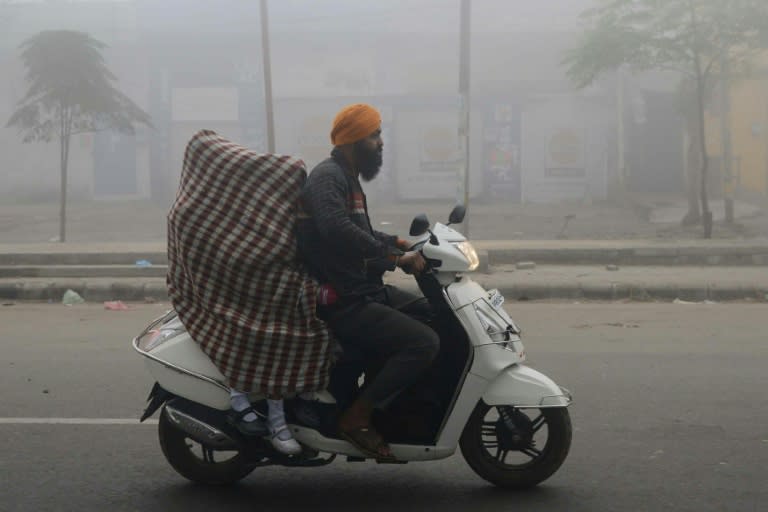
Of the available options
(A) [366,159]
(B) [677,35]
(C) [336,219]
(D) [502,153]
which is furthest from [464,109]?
(D) [502,153]

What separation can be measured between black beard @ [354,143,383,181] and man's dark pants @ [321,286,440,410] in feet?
1.77

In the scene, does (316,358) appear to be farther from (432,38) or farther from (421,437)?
(432,38)

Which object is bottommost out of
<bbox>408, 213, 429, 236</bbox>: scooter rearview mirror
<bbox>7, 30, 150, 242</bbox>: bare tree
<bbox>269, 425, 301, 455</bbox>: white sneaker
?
<bbox>269, 425, 301, 455</bbox>: white sneaker

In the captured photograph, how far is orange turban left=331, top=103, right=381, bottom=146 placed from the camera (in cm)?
388

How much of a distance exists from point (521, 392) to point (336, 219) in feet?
3.40

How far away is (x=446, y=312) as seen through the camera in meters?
3.90

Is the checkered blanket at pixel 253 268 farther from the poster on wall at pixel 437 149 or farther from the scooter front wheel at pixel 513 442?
the poster on wall at pixel 437 149

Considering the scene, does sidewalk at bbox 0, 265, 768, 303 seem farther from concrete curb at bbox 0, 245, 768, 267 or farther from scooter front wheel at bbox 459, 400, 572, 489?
scooter front wheel at bbox 459, 400, 572, 489

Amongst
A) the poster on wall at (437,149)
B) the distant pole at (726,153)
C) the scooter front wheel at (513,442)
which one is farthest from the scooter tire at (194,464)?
the poster on wall at (437,149)

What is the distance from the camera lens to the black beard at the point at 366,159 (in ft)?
12.9

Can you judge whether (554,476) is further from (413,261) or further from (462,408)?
(413,261)

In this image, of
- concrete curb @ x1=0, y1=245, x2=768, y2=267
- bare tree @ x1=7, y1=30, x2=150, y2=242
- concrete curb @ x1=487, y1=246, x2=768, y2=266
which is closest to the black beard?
concrete curb @ x1=0, y1=245, x2=768, y2=267

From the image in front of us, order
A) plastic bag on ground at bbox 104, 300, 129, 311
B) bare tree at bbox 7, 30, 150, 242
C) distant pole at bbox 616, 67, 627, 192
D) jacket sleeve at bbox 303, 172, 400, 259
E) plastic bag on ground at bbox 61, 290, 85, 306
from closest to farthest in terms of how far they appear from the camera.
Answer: jacket sleeve at bbox 303, 172, 400, 259, plastic bag on ground at bbox 104, 300, 129, 311, plastic bag on ground at bbox 61, 290, 85, 306, bare tree at bbox 7, 30, 150, 242, distant pole at bbox 616, 67, 627, 192

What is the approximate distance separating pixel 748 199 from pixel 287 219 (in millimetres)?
21967
